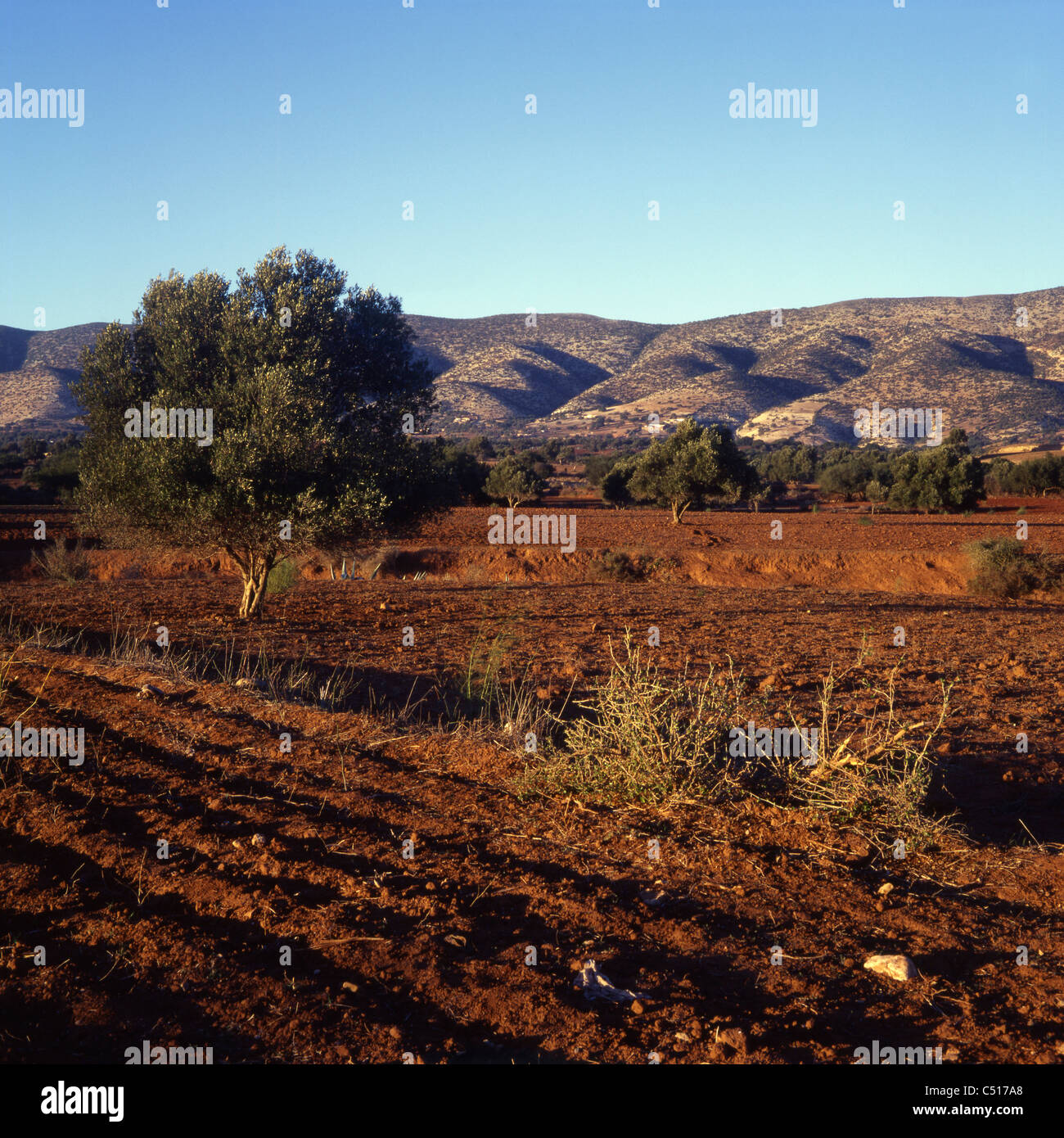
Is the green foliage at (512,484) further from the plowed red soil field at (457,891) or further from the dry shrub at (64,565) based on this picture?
the plowed red soil field at (457,891)

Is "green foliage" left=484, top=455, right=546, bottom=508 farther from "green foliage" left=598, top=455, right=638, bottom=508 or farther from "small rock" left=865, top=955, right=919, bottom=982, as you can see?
"small rock" left=865, top=955, right=919, bottom=982

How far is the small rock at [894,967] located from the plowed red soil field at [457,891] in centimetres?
5

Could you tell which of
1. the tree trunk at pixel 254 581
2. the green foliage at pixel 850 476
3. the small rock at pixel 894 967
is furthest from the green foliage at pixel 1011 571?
the green foliage at pixel 850 476

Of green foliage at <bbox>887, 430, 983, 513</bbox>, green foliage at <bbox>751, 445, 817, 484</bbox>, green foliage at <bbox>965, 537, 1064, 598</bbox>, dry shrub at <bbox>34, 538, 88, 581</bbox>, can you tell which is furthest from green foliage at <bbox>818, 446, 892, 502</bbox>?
dry shrub at <bbox>34, 538, 88, 581</bbox>

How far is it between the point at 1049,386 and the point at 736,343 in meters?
37.4

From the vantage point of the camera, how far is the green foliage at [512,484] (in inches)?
1692

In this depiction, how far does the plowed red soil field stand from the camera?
3045mm

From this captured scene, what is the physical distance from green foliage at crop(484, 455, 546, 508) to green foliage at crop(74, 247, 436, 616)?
98.6ft

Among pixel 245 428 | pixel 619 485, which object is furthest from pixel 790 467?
pixel 245 428

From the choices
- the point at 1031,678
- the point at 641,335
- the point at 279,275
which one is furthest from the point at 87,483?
the point at 641,335

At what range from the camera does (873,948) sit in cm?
365

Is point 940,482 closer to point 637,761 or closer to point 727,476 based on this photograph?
point 727,476
